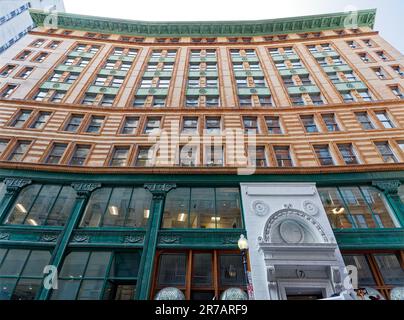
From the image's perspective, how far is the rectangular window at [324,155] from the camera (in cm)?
1918

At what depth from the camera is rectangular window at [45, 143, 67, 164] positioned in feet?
62.7

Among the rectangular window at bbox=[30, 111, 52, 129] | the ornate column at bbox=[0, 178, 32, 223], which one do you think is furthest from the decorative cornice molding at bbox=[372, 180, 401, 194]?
the rectangular window at bbox=[30, 111, 52, 129]

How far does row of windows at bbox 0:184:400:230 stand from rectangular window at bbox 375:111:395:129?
736 cm

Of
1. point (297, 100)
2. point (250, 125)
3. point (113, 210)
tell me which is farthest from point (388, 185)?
point (113, 210)

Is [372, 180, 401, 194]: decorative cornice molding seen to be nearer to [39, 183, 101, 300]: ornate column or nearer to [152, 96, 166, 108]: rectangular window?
[152, 96, 166, 108]: rectangular window

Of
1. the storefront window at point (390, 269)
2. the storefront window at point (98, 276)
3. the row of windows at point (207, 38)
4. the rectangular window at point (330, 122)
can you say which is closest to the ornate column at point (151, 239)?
the storefront window at point (98, 276)

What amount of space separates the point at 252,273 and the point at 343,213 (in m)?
7.74

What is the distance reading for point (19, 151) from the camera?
19.5 m

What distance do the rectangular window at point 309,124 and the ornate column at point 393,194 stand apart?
Answer: 258 inches

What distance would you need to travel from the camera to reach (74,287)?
43.5ft

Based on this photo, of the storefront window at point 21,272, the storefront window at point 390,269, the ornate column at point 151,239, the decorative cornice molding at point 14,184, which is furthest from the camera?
the decorative cornice molding at point 14,184

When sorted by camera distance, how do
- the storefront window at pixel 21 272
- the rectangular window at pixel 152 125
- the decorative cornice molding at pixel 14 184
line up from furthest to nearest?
the rectangular window at pixel 152 125 → the decorative cornice molding at pixel 14 184 → the storefront window at pixel 21 272

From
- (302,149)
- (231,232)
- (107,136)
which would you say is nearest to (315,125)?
(302,149)

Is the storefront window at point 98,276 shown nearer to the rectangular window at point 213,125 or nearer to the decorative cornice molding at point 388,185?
the rectangular window at point 213,125
